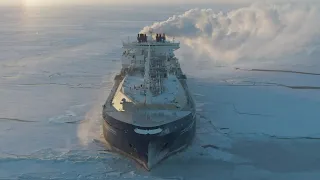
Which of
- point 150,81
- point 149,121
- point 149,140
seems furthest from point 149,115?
point 150,81

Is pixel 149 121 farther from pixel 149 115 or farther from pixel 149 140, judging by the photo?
pixel 149 140

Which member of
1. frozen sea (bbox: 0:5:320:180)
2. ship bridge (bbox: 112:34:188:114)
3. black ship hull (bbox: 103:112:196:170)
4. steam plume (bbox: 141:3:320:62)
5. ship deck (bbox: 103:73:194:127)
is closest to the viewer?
frozen sea (bbox: 0:5:320:180)

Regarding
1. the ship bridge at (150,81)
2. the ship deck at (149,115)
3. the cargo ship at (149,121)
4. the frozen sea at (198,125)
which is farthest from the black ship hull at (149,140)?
the ship bridge at (150,81)

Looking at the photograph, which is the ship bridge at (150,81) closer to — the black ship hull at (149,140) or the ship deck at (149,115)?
the ship deck at (149,115)

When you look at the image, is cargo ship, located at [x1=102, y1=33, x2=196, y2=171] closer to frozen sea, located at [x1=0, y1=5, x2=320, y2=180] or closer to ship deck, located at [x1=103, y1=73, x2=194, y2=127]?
ship deck, located at [x1=103, y1=73, x2=194, y2=127]

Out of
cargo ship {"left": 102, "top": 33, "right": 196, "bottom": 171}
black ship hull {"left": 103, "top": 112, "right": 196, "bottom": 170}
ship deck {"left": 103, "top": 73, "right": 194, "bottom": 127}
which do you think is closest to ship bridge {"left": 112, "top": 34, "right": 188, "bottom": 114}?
cargo ship {"left": 102, "top": 33, "right": 196, "bottom": 171}

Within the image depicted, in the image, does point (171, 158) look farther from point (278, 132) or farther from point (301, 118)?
point (301, 118)
